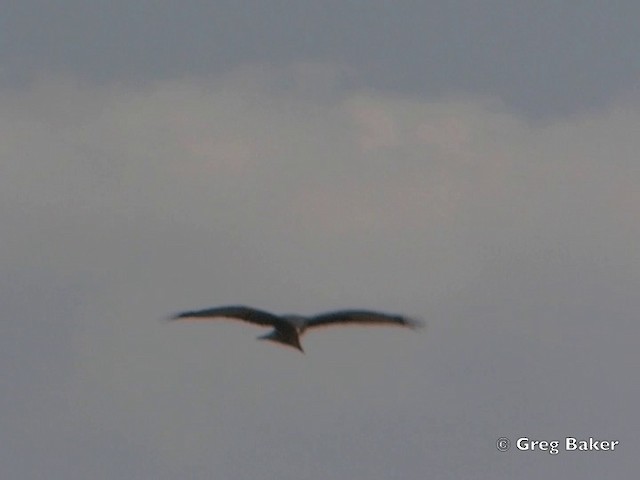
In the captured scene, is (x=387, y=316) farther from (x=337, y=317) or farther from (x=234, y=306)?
(x=234, y=306)

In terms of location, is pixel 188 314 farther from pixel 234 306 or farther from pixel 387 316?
pixel 387 316

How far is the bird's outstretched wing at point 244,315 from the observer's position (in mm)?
43500

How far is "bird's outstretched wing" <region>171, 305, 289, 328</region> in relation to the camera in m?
43.5

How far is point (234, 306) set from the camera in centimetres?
4450

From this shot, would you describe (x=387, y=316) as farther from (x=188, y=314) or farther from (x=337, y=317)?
(x=188, y=314)

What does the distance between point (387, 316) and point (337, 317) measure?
1409mm

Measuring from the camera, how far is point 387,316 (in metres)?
43.0

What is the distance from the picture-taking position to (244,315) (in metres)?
44.3

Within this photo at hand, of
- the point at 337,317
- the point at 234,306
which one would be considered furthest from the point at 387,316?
the point at 234,306

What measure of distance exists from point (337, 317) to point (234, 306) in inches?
116

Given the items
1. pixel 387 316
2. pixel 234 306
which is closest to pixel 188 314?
pixel 234 306

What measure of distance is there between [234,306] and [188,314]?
2.10 meters

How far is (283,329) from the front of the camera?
43.6 metres

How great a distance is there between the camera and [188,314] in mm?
42719
